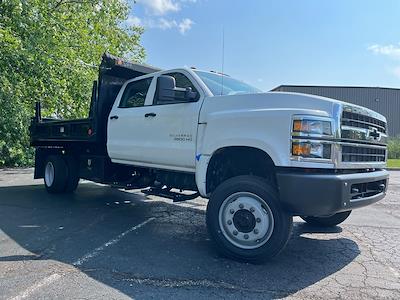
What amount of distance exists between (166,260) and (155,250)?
0.40 m

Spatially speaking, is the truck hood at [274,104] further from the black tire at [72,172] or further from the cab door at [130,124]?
the black tire at [72,172]

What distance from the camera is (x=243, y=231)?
4340 mm

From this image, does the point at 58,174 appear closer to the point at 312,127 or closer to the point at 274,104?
the point at 274,104

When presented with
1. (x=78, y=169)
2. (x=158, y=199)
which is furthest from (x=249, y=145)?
(x=78, y=169)

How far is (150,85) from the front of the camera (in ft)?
20.3

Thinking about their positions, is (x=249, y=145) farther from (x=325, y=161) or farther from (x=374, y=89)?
(x=374, y=89)

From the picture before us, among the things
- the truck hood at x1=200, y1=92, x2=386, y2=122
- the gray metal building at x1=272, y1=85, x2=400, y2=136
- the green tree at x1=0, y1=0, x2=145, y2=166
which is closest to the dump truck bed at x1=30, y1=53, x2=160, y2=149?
the truck hood at x1=200, y1=92, x2=386, y2=122

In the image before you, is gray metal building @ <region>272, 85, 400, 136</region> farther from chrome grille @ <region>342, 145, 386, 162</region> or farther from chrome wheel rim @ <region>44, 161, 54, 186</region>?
chrome grille @ <region>342, 145, 386, 162</region>

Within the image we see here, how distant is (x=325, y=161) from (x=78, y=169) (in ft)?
19.0

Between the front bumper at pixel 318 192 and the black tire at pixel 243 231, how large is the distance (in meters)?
0.15

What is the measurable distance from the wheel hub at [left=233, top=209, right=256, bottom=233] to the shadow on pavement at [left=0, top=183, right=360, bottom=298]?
1.28ft

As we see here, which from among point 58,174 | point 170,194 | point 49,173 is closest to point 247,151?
point 170,194

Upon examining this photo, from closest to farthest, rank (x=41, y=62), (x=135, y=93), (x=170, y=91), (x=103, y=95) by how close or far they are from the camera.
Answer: (x=170, y=91) → (x=135, y=93) → (x=103, y=95) → (x=41, y=62)

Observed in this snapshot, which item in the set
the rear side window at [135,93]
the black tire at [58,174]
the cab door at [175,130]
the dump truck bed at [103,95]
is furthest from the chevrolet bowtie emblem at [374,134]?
the black tire at [58,174]
